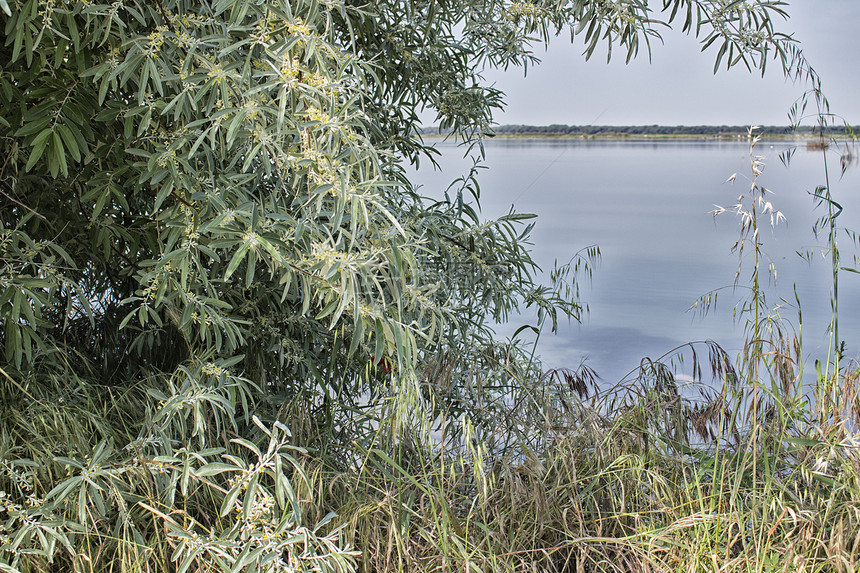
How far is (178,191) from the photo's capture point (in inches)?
54.1

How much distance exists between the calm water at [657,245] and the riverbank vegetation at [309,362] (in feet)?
0.97

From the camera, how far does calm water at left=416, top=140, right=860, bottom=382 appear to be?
2.82 meters

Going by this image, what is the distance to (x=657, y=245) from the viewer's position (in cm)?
566

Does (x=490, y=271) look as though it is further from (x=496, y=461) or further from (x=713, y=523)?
(x=713, y=523)

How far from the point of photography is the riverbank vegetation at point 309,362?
123 centimetres

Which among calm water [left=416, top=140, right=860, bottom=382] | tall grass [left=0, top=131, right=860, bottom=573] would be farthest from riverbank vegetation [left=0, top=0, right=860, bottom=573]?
calm water [left=416, top=140, right=860, bottom=382]

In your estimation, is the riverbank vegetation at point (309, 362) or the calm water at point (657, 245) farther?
the calm water at point (657, 245)

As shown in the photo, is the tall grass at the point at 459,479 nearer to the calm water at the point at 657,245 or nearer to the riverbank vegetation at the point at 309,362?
the riverbank vegetation at the point at 309,362

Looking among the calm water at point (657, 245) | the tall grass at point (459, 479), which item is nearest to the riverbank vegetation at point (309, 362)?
the tall grass at point (459, 479)

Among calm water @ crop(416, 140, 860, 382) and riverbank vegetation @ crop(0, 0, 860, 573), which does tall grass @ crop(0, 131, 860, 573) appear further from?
calm water @ crop(416, 140, 860, 382)

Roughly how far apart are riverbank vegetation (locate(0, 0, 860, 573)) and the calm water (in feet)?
0.97

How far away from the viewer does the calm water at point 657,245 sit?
9.26 feet

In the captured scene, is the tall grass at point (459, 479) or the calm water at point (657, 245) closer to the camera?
the tall grass at point (459, 479)

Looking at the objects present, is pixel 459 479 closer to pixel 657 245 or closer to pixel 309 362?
pixel 309 362
